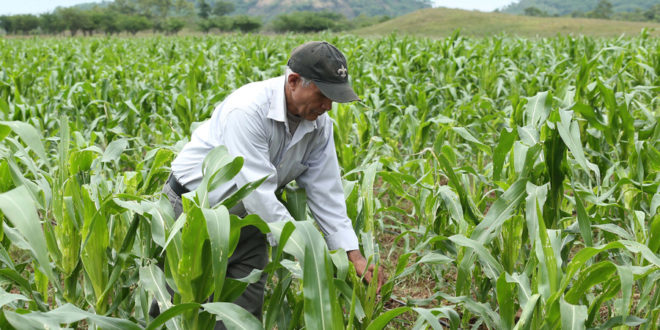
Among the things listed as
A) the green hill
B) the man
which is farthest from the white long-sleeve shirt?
the green hill

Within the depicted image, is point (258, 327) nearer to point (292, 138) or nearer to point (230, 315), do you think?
point (230, 315)

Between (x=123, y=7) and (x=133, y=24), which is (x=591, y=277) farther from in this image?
(x=123, y=7)

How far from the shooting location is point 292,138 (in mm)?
2271

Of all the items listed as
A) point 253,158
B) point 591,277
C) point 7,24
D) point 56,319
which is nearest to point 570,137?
point 591,277

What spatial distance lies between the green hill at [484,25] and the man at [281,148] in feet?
127

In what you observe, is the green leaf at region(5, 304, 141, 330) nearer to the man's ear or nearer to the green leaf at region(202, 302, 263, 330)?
the green leaf at region(202, 302, 263, 330)

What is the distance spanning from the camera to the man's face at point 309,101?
2.12 meters

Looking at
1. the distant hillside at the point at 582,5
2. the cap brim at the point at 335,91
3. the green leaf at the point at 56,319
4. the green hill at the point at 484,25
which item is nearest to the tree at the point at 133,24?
the green hill at the point at 484,25

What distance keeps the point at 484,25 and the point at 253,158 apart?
4577 centimetres

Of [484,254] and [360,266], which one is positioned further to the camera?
[360,266]

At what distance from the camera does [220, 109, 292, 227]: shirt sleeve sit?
6.78 feet

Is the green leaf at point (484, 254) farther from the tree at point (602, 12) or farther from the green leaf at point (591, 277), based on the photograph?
the tree at point (602, 12)

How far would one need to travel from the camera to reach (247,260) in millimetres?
2551

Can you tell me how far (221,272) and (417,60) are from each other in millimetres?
7203
